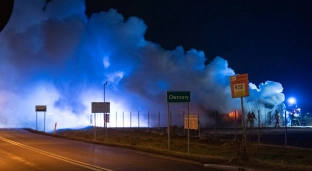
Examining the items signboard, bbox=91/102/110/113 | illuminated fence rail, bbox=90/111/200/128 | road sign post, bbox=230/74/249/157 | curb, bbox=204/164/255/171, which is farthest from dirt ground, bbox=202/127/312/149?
illuminated fence rail, bbox=90/111/200/128

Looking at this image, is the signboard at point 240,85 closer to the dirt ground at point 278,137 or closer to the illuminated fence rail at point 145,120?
the dirt ground at point 278,137

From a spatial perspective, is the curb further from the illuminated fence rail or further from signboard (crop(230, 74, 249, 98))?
the illuminated fence rail

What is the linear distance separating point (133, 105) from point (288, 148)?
151 feet

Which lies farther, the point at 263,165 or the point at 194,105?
the point at 194,105

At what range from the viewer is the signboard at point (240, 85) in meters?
19.0

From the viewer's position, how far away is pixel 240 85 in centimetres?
1925

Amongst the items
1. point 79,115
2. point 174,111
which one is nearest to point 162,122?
point 174,111

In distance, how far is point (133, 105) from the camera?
6894 cm

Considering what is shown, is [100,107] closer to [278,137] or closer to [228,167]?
[278,137]

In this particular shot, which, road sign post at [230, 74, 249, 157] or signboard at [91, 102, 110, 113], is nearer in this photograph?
road sign post at [230, 74, 249, 157]

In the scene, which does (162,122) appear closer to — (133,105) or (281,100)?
(133,105)

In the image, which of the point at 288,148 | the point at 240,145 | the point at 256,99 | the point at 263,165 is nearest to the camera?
the point at 263,165

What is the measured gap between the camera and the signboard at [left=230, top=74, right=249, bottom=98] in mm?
19000

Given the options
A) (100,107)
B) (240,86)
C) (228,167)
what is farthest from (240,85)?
(100,107)
